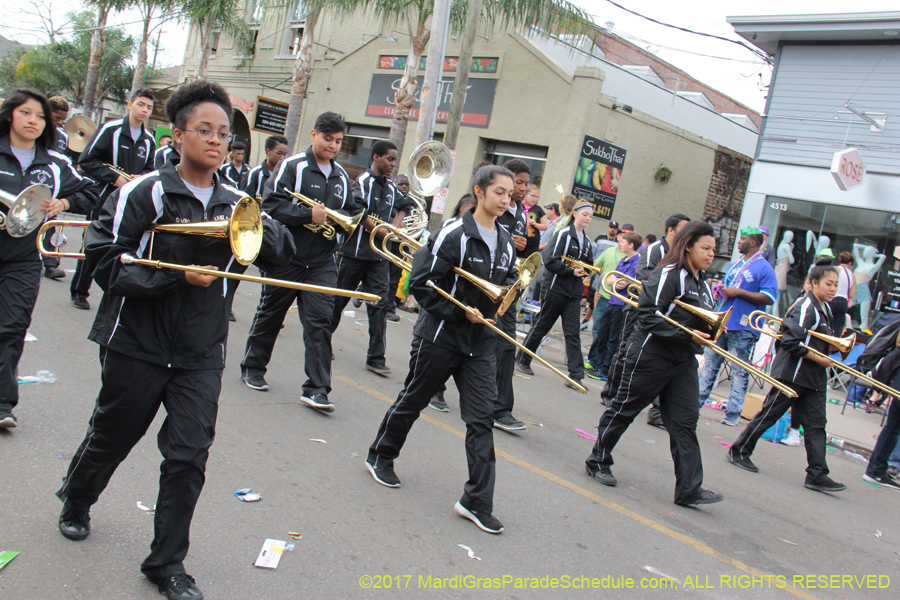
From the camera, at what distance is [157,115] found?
3114 centimetres

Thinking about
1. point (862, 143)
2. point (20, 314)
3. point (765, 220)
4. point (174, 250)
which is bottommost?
point (20, 314)

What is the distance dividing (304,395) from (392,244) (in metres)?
2.66

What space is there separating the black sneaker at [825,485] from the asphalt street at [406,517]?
0.61ft

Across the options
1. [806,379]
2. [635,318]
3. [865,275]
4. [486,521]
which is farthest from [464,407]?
[865,275]

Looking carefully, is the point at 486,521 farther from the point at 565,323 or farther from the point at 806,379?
the point at 565,323

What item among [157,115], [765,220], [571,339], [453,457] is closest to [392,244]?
[571,339]

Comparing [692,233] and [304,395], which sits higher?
[692,233]

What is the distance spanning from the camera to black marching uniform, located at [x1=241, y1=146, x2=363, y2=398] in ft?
18.7

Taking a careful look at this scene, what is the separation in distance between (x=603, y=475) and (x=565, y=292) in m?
3.23

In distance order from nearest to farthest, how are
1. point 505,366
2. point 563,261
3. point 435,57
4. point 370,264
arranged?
1. point 505,366
2. point 370,264
3. point 563,261
4. point 435,57

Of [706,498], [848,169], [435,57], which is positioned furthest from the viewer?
[435,57]

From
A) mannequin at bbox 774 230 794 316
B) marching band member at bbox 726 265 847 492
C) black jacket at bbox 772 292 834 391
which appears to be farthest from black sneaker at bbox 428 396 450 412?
mannequin at bbox 774 230 794 316

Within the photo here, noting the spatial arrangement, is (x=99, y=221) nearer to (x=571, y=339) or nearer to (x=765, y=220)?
(x=571, y=339)

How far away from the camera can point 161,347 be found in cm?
291
